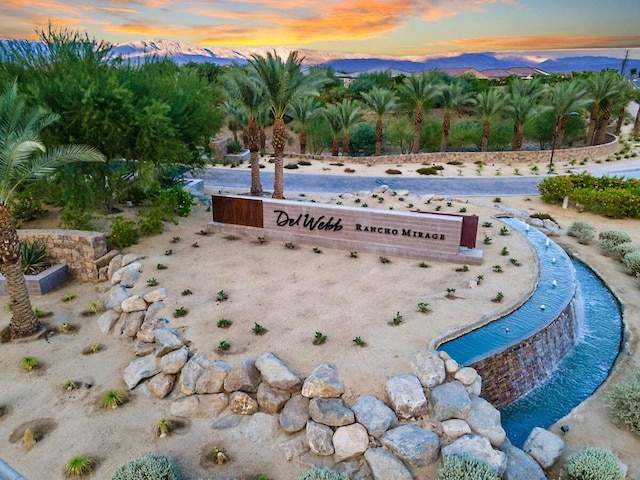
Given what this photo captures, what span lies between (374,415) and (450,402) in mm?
1651

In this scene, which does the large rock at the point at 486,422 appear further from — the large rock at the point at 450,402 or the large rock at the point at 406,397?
the large rock at the point at 406,397

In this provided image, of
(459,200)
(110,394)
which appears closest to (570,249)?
(459,200)

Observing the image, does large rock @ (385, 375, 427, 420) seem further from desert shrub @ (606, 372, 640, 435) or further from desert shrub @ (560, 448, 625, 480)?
desert shrub @ (606, 372, 640, 435)

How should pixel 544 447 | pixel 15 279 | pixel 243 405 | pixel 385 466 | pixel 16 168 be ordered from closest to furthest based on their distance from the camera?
pixel 385 466 < pixel 544 447 < pixel 243 405 < pixel 16 168 < pixel 15 279

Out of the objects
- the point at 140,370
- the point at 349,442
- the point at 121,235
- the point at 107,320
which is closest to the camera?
the point at 349,442

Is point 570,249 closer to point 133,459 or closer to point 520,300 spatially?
point 520,300

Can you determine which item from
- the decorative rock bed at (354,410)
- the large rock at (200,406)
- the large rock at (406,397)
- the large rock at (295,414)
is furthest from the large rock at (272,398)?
the large rock at (406,397)

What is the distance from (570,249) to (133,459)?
66.2ft

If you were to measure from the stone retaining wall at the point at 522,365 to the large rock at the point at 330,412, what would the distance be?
3.64 metres

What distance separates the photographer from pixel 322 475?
7695 millimetres

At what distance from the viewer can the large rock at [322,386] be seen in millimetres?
9461

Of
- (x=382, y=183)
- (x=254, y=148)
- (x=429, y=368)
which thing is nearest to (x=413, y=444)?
(x=429, y=368)

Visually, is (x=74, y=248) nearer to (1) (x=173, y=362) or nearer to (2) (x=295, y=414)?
(1) (x=173, y=362)

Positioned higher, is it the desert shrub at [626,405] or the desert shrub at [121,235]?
the desert shrub at [121,235]
